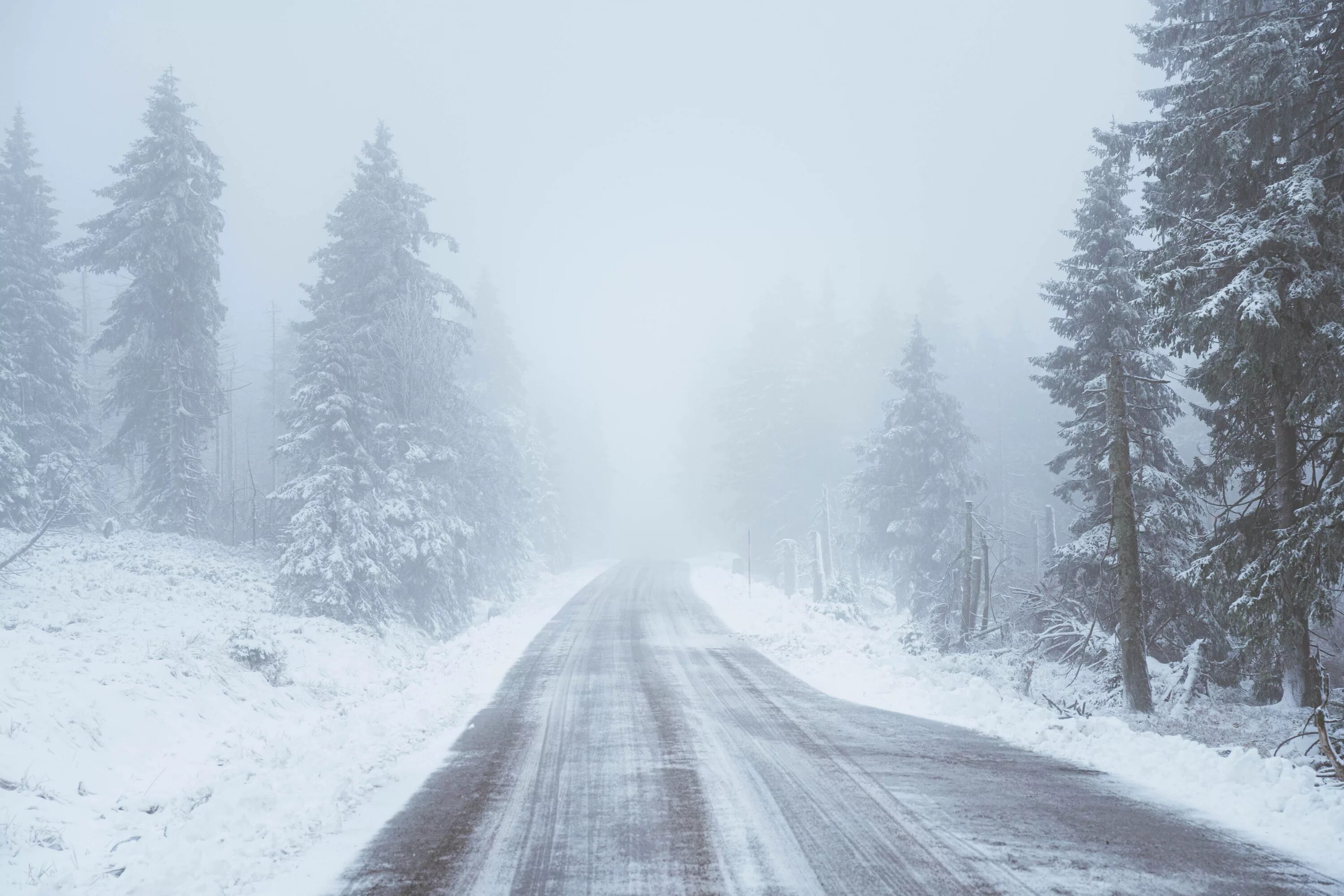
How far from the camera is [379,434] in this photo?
20000mm

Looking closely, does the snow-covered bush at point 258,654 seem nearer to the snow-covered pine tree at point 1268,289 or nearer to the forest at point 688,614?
the forest at point 688,614

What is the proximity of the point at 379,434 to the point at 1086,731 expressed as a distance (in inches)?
711

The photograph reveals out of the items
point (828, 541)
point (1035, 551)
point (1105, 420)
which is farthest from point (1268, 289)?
point (1035, 551)

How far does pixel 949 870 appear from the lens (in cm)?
507

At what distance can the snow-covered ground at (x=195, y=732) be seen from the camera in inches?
213

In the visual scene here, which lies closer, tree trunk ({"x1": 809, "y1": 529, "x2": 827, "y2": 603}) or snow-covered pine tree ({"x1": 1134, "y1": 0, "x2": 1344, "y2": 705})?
snow-covered pine tree ({"x1": 1134, "y1": 0, "x2": 1344, "y2": 705})

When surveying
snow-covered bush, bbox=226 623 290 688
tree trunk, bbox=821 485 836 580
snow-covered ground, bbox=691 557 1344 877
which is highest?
tree trunk, bbox=821 485 836 580

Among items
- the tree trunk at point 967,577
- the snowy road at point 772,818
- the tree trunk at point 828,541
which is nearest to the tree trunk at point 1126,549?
the snowy road at point 772,818

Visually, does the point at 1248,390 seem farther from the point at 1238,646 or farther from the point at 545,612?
the point at 545,612

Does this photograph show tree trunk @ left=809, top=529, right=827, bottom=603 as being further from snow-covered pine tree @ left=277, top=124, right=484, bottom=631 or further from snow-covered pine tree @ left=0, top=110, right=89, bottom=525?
snow-covered pine tree @ left=0, top=110, right=89, bottom=525

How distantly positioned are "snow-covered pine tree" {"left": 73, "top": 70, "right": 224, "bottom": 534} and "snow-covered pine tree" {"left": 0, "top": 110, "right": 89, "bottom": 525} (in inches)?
95.7

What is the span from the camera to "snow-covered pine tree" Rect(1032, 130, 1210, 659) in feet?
44.2

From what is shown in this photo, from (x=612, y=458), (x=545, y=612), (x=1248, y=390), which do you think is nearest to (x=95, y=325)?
(x=545, y=612)

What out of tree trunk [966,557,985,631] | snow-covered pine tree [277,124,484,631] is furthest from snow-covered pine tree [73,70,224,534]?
tree trunk [966,557,985,631]
